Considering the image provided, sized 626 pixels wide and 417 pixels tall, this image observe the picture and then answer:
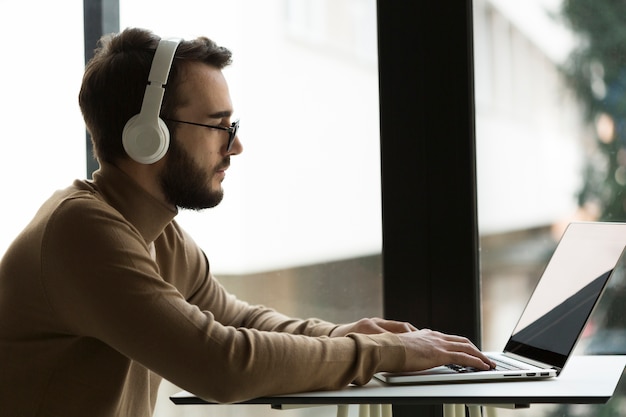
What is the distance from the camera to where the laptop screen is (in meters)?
1.61

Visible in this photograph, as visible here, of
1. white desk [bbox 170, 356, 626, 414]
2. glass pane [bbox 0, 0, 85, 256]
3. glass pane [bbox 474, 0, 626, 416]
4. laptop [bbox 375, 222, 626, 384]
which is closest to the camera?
white desk [bbox 170, 356, 626, 414]

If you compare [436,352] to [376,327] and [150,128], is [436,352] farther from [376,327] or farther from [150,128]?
[150,128]

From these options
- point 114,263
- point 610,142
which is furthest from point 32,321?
point 610,142

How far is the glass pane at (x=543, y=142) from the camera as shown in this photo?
6.50ft

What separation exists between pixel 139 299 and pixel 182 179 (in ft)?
1.14

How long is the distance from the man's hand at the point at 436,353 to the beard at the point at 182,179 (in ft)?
1.62

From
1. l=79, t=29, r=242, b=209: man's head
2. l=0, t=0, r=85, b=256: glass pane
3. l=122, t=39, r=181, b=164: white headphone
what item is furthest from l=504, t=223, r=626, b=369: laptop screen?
l=0, t=0, r=85, b=256: glass pane

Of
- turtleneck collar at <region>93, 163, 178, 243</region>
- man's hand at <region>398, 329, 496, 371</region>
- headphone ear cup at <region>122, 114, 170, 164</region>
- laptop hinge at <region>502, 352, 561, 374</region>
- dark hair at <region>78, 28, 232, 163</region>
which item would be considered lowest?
laptop hinge at <region>502, 352, 561, 374</region>

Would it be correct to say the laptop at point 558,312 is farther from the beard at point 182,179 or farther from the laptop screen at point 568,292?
the beard at point 182,179

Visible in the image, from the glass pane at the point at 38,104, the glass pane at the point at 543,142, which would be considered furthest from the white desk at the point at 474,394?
the glass pane at the point at 38,104

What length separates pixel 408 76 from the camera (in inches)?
82.0

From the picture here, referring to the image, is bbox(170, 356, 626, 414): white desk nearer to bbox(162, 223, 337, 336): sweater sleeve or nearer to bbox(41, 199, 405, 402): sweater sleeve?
bbox(41, 199, 405, 402): sweater sleeve

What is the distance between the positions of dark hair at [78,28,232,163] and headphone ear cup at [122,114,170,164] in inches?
2.6

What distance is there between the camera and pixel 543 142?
6.68 feet
